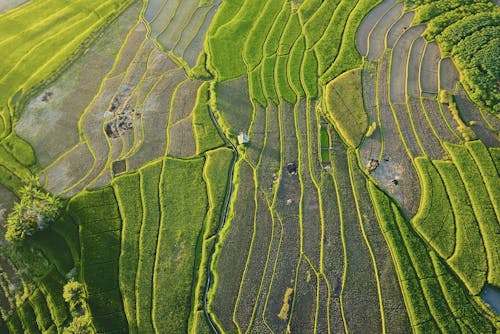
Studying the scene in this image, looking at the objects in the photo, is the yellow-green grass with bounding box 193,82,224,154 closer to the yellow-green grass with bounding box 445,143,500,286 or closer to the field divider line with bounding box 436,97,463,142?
the field divider line with bounding box 436,97,463,142

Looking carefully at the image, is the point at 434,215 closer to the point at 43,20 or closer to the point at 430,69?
the point at 430,69

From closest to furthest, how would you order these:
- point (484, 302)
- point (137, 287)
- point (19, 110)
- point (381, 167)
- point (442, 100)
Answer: point (484, 302) < point (137, 287) < point (381, 167) < point (442, 100) < point (19, 110)

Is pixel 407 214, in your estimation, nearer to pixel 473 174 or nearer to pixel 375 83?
pixel 473 174

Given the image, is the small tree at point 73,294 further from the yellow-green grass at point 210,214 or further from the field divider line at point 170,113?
the field divider line at point 170,113

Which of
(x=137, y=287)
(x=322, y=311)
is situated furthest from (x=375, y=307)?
(x=137, y=287)

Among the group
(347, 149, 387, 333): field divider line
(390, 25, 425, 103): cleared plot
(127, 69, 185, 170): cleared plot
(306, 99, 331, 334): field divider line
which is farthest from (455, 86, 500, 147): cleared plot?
(127, 69, 185, 170): cleared plot

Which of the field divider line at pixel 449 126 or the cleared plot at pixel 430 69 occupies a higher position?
the cleared plot at pixel 430 69

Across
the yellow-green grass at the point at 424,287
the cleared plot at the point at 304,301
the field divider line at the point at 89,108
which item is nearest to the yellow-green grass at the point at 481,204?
the yellow-green grass at the point at 424,287
